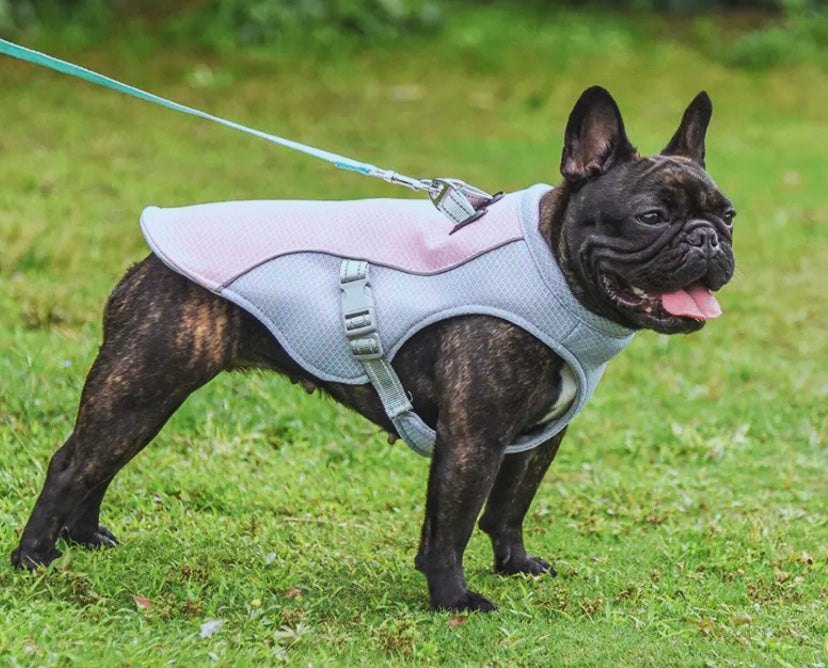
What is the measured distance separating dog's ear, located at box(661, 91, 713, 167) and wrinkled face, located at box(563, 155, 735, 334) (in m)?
0.27

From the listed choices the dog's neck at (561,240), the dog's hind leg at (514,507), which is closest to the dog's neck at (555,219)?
the dog's neck at (561,240)

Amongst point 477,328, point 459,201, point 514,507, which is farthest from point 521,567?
point 459,201

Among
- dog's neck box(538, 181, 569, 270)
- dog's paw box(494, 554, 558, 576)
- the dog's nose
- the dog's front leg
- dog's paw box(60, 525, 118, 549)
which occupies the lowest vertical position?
dog's paw box(60, 525, 118, 549)

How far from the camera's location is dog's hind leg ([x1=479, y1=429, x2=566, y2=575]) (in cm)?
539

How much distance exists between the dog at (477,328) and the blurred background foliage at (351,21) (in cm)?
1151

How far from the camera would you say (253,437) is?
269 inches

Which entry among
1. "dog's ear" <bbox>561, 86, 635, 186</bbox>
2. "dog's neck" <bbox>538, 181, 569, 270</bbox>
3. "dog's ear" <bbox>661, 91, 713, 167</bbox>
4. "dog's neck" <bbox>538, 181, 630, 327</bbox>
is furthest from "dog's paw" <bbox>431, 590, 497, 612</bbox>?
"dog's ear" <bbox>661, 91, 713, 167</bbox>

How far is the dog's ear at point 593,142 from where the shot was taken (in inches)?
187

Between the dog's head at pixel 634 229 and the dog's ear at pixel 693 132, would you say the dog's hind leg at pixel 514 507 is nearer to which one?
the dog's head at pixel 634 229

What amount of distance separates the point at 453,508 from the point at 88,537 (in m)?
1.45

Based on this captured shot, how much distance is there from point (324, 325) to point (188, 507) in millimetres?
1575

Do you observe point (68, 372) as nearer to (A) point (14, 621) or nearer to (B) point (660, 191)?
(A) point (14, 621)

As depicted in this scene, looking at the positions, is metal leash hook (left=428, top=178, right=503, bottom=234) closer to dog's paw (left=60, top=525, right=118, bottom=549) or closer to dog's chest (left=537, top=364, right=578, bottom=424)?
dog's chest (left=537, top=364, right=578, bottom=424)

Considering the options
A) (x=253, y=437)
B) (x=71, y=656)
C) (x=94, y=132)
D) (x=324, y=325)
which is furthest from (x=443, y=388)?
(x=94, y=132)
